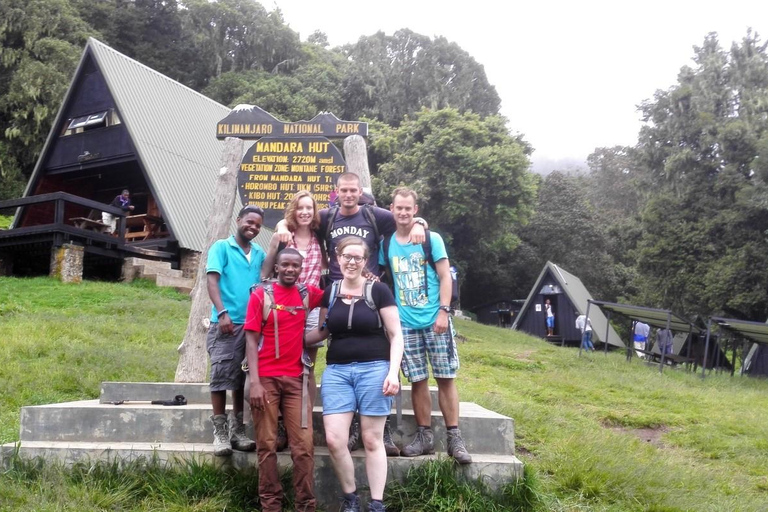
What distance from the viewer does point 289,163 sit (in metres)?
7.21

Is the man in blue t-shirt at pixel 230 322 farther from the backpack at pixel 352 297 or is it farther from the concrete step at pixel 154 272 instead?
the concrete step at pixel 154 272

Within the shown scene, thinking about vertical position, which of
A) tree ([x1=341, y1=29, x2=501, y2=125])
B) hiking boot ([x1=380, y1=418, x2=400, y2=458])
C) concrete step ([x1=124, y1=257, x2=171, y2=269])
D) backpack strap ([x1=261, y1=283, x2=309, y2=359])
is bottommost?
hiking boot ([x1=380, y1=418, x2=400, y2=458])

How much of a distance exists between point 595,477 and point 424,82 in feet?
120

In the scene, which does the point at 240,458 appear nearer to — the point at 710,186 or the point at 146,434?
the point at 146,434

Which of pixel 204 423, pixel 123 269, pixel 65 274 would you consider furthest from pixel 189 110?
pixel 204 423

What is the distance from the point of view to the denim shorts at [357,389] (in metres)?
4.32

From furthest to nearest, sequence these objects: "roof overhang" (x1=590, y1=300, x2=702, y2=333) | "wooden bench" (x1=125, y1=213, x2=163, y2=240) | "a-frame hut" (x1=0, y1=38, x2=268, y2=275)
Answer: "wooden bench" (x1=125, y1=213, x2=163, y2=240)
"a-frame hut" (x1=0, y1=38, x2=268, y2=275)
"roof overhang" (x1=590, y1=300, x2=702, y2=333)

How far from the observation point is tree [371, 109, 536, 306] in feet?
82.4

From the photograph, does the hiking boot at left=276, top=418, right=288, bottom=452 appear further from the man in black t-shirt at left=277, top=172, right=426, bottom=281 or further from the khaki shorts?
the man in black t-shirt at left=277, top=172, right=426, bottom=281

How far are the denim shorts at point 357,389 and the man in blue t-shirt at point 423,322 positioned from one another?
18.9 inches

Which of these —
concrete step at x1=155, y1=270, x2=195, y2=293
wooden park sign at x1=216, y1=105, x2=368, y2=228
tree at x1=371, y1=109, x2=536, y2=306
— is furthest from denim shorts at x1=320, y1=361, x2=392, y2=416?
tree at x1=371, y1=109, x2=536, y2=306

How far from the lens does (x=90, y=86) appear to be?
19672 mm

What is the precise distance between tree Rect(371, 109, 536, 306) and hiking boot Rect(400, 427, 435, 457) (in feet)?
66.9

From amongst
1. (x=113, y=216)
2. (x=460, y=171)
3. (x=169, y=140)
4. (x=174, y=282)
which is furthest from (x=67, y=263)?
(x=460, y=171)
